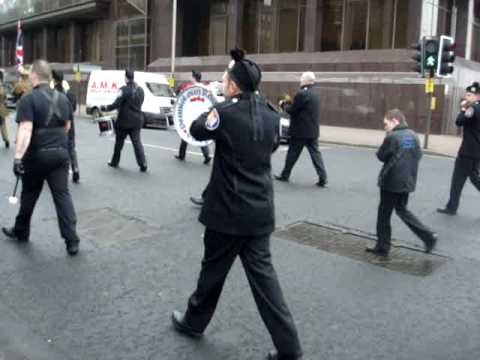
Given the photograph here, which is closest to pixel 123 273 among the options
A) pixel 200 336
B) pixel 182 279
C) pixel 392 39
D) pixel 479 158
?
pixel 182 279

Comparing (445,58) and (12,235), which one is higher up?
(445,58)

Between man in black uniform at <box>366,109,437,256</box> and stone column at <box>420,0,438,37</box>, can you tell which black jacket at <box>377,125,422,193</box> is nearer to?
man in black uniform at <box>366,109,437,256</box>

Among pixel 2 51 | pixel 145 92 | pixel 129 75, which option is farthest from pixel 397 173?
pixel 2 51

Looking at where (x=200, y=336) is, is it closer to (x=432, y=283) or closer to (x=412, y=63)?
(x=432, y=283)

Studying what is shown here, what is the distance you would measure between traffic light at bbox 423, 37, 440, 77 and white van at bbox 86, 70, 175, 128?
912cm

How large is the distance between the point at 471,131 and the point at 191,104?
4.03 metres

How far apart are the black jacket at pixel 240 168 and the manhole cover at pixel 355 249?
254 cm

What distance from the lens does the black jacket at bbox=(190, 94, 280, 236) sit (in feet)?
11.3

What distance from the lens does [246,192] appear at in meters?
3.48

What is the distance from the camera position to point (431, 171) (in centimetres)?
1254

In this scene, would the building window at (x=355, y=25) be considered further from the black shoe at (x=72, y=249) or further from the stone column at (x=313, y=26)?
the black shoe at (x=72, y=249)

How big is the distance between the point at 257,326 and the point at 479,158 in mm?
5215

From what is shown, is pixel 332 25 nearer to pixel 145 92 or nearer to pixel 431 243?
pixel 145 92

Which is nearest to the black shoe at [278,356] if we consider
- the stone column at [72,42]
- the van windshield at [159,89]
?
the van windshield at [159,89]
